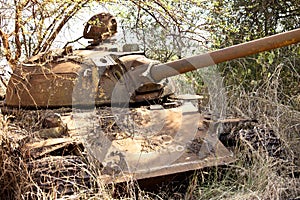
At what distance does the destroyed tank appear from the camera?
14.0ft

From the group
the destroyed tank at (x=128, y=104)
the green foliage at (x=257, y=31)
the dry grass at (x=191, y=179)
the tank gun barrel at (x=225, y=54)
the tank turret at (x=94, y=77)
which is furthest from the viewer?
the green foliage at (x=257, y=31)

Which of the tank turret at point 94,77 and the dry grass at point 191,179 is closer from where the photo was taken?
the dry grass at point 191,179

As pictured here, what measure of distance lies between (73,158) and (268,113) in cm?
368

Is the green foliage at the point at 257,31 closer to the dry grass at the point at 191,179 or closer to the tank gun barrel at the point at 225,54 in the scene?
the dry grass at the point at 191,179

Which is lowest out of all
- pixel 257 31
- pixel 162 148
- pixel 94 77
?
pixel 162 148

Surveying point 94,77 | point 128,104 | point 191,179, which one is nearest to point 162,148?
point 191,179

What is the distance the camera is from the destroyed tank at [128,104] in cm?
425

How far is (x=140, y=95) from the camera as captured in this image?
5.09 meters

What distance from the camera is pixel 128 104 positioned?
505 centimetres

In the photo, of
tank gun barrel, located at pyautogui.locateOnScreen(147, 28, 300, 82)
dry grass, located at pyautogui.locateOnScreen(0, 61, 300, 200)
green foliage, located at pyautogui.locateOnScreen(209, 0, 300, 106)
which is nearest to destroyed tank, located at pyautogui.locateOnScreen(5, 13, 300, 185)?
tank gun barrel, located at pyautogui.locateOnScreen(147, 28, 300, 82)

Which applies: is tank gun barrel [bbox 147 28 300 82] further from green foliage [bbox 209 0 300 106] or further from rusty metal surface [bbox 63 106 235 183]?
green foliage [bbox 209 0 300 106]

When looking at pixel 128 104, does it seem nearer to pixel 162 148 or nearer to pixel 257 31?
pixel 162 148

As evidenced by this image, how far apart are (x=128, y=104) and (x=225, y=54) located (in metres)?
1.23

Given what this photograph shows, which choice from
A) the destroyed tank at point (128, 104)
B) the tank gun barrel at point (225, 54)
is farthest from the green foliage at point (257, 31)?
the tank gun barrel at point (225, 54)
